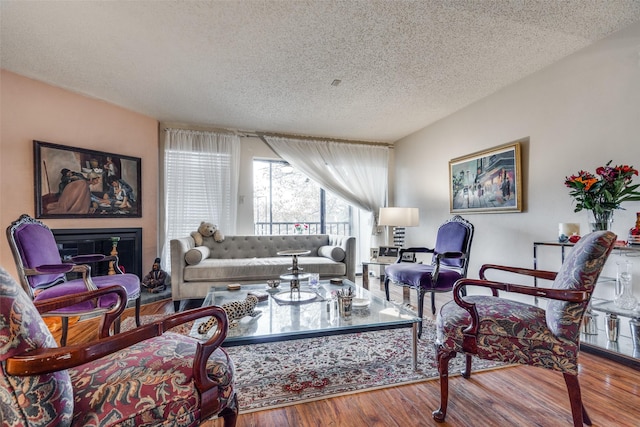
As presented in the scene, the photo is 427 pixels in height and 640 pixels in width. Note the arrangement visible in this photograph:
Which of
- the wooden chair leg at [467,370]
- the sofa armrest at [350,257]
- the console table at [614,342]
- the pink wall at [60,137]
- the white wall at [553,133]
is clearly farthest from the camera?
the sofa armrest at [350,257]

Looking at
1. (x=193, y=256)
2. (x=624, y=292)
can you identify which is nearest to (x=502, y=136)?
(x=624, y=292)

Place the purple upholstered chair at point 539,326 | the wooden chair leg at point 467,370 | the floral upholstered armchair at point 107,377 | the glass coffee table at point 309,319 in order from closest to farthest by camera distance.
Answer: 1. the floral upholstered armchair at point 107,377
2. the purple upholstered chair at point 539,326
3. the glass coffee table at point 309,319
4. the wooden chair leg at point 467,370

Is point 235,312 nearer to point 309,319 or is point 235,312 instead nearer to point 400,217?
point 309,319

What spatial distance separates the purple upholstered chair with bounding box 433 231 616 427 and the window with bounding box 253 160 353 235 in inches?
142

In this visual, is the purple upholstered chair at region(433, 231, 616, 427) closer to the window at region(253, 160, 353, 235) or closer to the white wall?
the white wall

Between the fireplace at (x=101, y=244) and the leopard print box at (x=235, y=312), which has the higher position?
the fireplace at (x=101, y=244)

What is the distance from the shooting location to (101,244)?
3.51m

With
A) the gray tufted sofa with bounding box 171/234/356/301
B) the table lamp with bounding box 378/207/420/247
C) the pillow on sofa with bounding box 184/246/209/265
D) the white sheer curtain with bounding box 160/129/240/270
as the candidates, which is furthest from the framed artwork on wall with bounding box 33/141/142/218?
the table lamp with bounding box 378/207/420/247

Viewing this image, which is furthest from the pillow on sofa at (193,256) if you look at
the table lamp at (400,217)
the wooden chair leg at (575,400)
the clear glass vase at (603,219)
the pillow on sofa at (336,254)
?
the clear glass vase at (603,219)

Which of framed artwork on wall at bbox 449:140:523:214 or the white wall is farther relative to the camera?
framed artwork on wall at bbox 449:140:523:214

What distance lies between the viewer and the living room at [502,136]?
2223mm

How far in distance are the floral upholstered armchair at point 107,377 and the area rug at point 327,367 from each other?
519 millimetres

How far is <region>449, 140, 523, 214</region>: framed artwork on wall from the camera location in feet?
9.66

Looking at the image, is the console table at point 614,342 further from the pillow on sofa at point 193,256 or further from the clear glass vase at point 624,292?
the pillow on sofa at point 193,256
